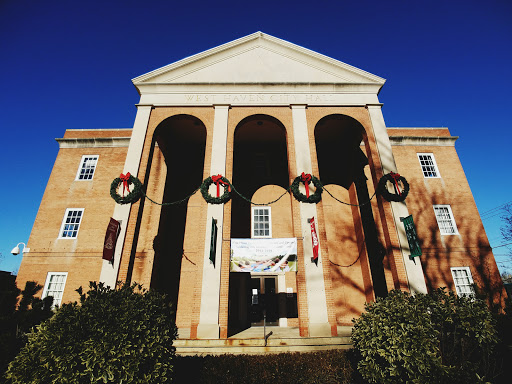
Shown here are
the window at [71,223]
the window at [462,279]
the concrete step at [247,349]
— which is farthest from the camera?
the window at [71,223]

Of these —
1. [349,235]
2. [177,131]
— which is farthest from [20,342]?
[349,235]

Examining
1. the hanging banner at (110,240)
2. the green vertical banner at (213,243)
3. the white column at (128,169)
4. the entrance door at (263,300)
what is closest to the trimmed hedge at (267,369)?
the green vertical banner at (213,243)

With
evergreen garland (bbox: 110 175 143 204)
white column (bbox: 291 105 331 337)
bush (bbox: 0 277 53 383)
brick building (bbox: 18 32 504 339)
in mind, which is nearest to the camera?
bush (bbox: 0 277 53 383)

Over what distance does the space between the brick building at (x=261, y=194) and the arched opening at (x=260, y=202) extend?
76 mm

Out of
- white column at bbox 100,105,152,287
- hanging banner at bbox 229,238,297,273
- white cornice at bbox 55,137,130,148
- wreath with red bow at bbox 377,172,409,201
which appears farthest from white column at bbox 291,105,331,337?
white cornice at bbox 55,137,130,148

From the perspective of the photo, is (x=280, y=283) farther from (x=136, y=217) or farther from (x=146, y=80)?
(x=146, y=80)

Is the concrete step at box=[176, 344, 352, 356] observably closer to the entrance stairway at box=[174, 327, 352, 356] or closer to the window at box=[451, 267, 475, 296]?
the entrance stairway at box=[174, 327, 352, 356]

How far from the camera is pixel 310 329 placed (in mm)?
10039

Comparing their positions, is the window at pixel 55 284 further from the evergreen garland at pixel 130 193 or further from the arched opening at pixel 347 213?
the arched opening at pixel 347 213

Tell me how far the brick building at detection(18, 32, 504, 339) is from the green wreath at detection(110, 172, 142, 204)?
1.01 ft

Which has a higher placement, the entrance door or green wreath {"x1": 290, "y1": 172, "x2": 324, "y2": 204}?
green wreath {"x1": 290, "y1": 172, "x2": 324, "y2": 204}

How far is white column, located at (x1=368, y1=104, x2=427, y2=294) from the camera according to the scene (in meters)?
10.9

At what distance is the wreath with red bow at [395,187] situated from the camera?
1227cm

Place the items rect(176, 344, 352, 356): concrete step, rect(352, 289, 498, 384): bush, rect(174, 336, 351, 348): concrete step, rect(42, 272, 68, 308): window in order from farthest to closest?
rect(42, 272, 68, 308): window < rect(174, 336, 351, 348): concrete step < rect(176, 344, 352, 356): concrete step < rect(352, 289, 498, 384): bush
